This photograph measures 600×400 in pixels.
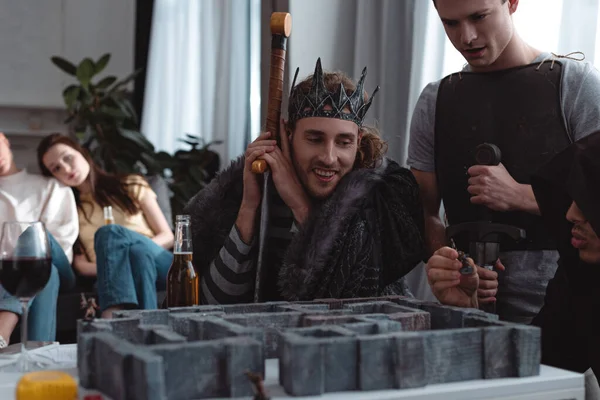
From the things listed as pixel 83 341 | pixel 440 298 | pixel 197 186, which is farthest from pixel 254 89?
pixel 83 341

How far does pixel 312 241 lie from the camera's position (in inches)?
66.8

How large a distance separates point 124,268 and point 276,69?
5.63ft

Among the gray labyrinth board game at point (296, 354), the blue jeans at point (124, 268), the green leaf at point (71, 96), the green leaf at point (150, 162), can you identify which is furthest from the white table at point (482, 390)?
the green leaf at point (71, 96)

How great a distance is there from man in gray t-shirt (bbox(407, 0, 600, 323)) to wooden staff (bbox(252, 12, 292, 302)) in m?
0.39

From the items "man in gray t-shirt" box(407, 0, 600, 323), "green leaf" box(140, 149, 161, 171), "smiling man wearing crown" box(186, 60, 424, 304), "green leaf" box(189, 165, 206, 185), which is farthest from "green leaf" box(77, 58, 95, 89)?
"man in gray t-shirt" box(407, 0, 600, 323)

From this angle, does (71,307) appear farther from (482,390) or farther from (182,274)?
(482,390)

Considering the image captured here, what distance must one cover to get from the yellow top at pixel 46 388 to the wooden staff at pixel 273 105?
923 millimetres

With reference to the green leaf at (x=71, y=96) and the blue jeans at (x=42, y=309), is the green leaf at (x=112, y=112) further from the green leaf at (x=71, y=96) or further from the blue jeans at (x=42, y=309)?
the blue jeans at (x=42, y=309)

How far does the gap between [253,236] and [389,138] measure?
130 cm

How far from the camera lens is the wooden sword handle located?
1680mm

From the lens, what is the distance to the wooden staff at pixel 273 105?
1.69m

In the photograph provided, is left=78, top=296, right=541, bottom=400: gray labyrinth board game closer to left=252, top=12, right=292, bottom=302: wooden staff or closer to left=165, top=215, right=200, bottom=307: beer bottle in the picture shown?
left=165, top=215, right=200, bottom=307: beer bottle

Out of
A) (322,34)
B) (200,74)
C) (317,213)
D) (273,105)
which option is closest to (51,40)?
(200,74)

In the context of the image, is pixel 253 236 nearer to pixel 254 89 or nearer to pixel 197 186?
pixel 197 186
